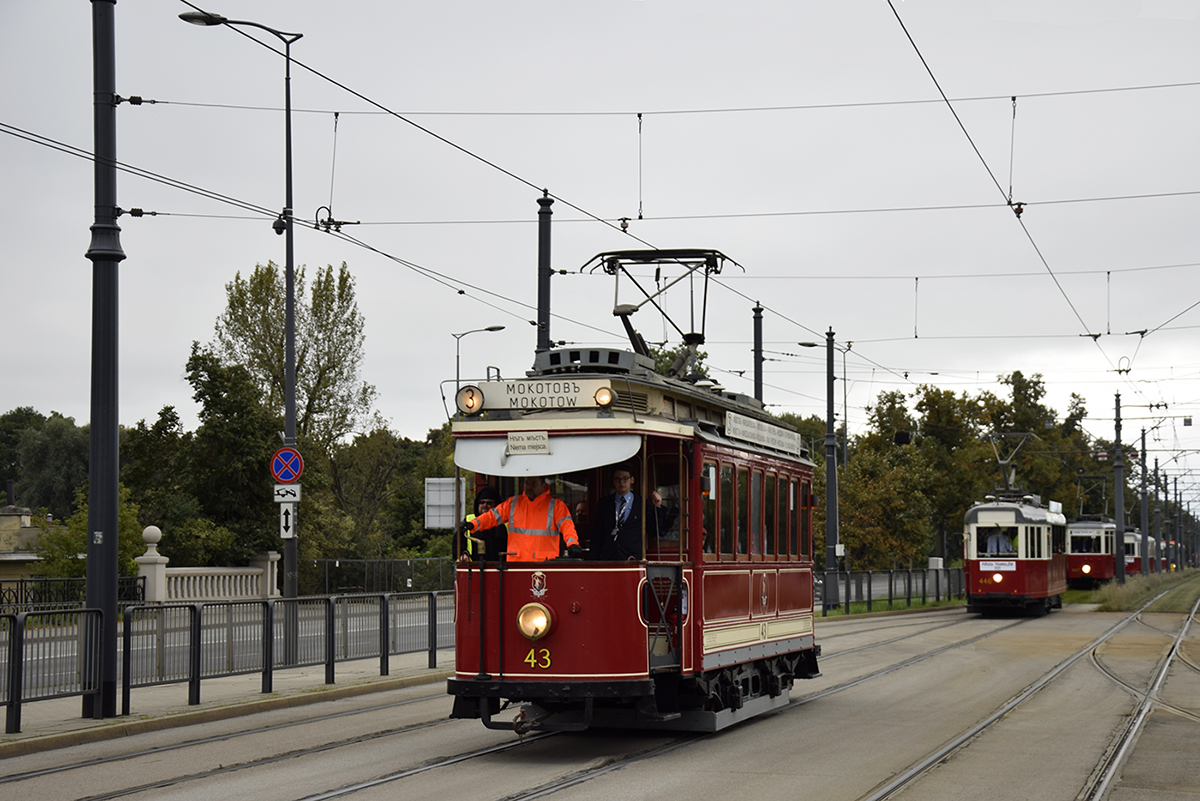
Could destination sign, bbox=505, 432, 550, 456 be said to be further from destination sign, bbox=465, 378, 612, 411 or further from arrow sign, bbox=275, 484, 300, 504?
arrow sign, bbox=275, 484, 300, 504

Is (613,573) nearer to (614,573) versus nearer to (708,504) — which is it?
(614,573)

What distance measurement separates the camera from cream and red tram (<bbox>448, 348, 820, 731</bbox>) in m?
11.8

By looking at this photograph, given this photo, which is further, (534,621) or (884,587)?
(884,587)

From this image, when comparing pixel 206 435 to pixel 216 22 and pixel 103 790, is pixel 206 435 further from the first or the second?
pixel 103 790

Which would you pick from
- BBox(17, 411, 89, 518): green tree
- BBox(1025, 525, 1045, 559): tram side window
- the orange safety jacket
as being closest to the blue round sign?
the orange safety jacket

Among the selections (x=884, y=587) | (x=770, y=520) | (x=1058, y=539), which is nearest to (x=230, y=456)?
(x=884, y=587)

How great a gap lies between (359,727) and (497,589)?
3.19 meters

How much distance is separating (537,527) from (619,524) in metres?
0.71

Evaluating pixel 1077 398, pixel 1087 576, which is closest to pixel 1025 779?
pixel 1087 576

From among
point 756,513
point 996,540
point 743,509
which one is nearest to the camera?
point 743,509

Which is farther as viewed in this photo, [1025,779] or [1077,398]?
[1077,398]

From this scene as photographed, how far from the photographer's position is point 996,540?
40.1 meters

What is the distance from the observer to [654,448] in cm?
1276

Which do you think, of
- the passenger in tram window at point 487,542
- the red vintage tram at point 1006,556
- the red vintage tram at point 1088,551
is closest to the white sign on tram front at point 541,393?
the passenger in tram window at point 487,542
